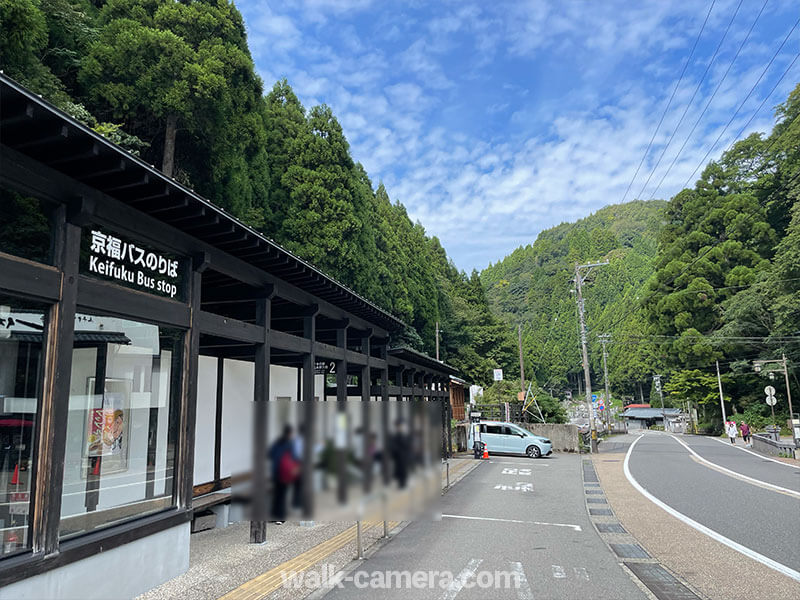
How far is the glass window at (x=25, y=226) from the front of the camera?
13.4 feet

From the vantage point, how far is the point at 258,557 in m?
6.50

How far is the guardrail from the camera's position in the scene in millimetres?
21695

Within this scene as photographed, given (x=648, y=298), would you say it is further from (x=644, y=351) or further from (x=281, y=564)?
(x=281, y=564)

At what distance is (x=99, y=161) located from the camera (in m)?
4.42

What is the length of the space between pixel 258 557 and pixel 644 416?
77.6 metres

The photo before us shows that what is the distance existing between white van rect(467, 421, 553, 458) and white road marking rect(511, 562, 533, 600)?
54.4ft

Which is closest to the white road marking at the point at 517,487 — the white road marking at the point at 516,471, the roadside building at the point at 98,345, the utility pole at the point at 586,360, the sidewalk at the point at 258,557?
the white road marking at the point at 516,471

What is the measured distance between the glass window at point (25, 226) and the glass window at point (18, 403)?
0.42 m

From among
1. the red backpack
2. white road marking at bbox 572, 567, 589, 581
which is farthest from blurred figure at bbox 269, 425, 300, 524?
white road marking at bbox 572, 567, 589, 581

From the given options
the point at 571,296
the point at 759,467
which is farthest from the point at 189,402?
the point at 571,296

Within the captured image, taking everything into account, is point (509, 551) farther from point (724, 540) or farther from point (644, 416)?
point (644, 416)

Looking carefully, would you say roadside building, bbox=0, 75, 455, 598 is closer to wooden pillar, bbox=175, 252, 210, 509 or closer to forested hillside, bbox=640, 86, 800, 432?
wooden pillar, bbox=175, 252, 210, 509

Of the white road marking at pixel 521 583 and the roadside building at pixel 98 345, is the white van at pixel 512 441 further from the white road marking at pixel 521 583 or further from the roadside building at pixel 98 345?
the roadside building at pixel 98 345

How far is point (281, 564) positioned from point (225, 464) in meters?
3.78
